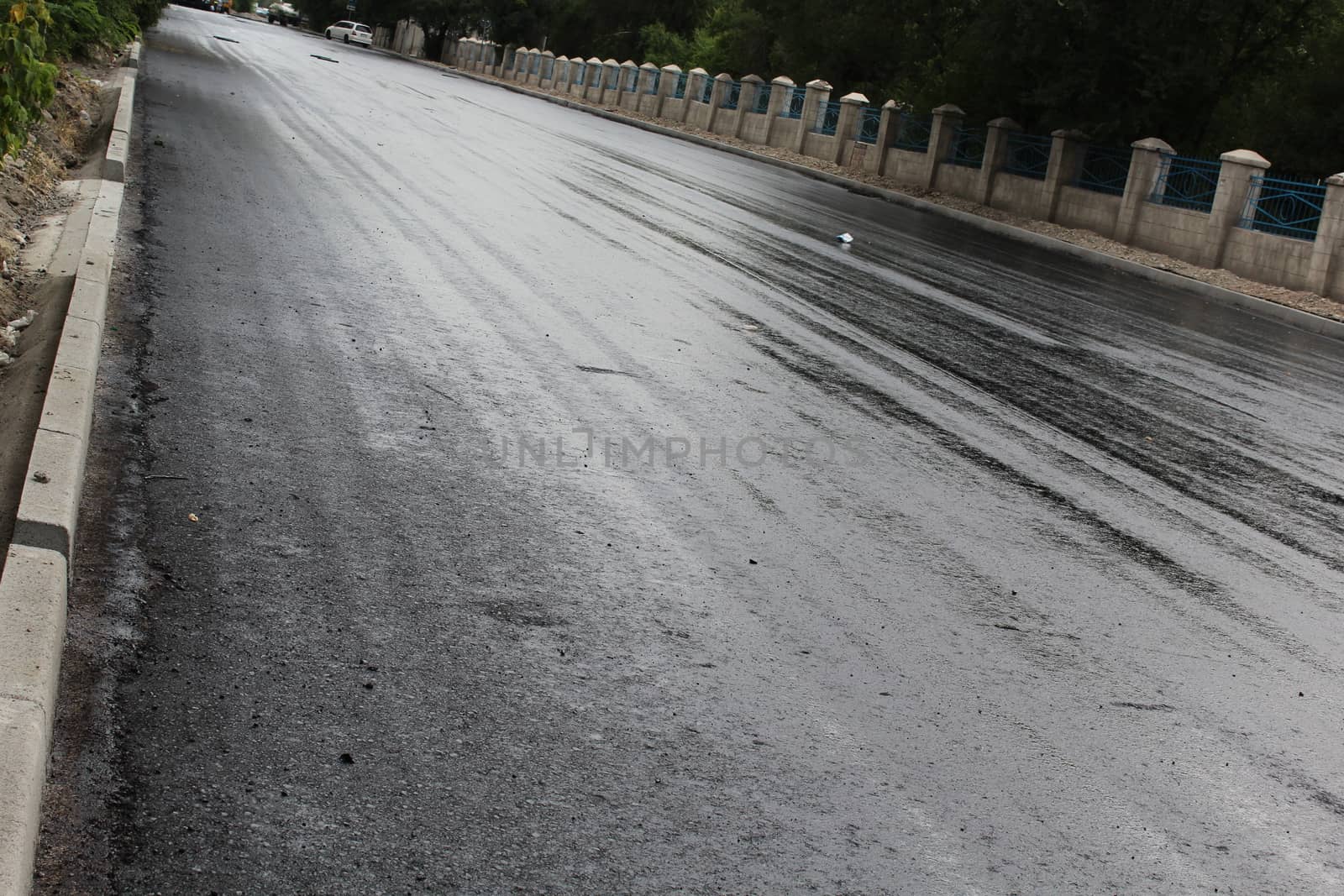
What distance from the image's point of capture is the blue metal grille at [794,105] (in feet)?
147

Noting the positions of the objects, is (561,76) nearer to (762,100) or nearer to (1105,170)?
(762,100)

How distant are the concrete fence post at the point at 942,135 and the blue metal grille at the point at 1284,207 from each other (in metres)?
12.4

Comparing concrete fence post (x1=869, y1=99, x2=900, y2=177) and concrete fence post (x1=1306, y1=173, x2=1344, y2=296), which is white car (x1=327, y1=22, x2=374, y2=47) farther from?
concrete fence post (x1=1306, y1=173, x2=1344, y2=296)

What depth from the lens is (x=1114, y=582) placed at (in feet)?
20.4

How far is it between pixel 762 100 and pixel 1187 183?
2284 cm

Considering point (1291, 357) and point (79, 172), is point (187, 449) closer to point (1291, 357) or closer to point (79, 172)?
point (79, 172)

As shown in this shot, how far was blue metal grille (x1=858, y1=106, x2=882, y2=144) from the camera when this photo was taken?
39781mm

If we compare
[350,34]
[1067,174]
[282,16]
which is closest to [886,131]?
[1067,174]

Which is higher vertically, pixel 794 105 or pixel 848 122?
pixel 794 105

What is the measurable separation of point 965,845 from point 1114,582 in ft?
9.00

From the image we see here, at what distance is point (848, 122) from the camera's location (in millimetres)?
40750

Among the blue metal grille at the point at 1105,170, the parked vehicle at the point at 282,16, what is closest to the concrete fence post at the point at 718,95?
the blue metal grille at the point at 1105,170

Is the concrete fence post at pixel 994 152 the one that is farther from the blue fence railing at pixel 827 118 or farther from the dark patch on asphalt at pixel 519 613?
the dark patch on asphalt at pixel 519 613

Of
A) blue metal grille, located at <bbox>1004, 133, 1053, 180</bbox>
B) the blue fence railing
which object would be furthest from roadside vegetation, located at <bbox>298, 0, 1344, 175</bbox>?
the blue fence railing
